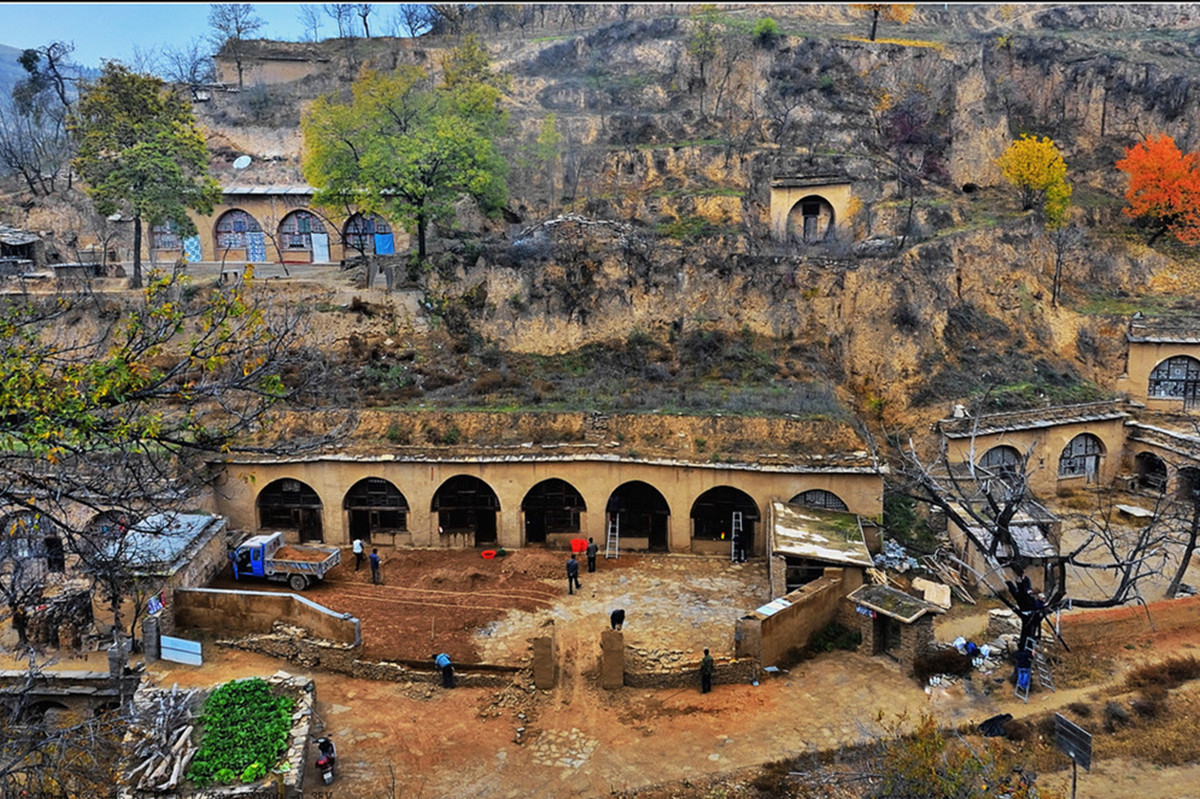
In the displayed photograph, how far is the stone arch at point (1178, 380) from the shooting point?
116 feet

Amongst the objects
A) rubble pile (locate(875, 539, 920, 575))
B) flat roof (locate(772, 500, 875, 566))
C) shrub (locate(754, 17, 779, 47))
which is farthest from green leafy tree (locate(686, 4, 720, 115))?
rubble pile (locate(875, 539, 920, 575))

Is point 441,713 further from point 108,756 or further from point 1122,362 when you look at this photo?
point 1122,362

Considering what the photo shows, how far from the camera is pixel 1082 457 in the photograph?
33625 millimetres

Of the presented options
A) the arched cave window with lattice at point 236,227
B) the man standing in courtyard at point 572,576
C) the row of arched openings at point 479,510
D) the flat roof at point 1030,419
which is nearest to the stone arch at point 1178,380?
the flat roof at point 1030,419

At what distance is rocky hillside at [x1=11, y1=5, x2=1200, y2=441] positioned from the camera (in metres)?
34.4

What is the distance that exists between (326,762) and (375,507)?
12501mm

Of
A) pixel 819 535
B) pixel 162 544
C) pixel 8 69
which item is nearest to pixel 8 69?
pixel 8 69

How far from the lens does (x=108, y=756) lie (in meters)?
16.8

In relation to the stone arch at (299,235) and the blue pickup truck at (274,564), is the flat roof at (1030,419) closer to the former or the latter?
the blue pickup truck at (274,564)

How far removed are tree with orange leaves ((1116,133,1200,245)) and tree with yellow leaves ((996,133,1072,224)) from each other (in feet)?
14.6

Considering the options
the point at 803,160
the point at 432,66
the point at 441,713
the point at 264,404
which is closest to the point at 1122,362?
the point at 803,160

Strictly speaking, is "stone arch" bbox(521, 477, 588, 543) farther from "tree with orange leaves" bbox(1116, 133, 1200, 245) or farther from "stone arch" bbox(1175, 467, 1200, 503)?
"tree with orange leaves" bbox(1116, 133, 1200, 245)

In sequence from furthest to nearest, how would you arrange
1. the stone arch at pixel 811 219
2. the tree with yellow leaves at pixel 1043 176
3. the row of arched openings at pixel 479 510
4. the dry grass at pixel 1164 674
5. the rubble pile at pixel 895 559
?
the stone arch at pixel 811 219
the tree with yellow leaves at pixel 1043 176
the row of arched openings at pixel 479 510
the rubble pile at pixel 895 559
the dry grass at pixel 1164 674

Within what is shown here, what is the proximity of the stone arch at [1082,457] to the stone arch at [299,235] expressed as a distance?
35.5m
